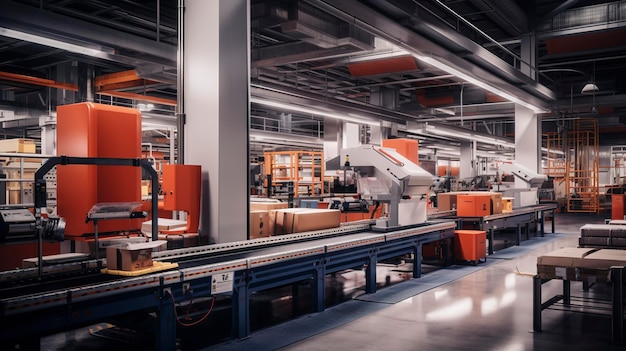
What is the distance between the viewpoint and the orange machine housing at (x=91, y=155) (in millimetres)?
4664

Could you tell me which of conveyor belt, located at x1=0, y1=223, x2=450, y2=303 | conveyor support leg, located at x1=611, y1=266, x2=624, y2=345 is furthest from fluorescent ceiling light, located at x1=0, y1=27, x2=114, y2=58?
conveyor support leg, located at x1=611, y1=266, x2=624, y2=345

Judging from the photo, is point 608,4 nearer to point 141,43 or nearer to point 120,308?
point 141,43

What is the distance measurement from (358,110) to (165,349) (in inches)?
319

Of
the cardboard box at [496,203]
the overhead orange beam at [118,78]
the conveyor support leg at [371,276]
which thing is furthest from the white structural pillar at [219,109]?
the cardboard box at [496,203]

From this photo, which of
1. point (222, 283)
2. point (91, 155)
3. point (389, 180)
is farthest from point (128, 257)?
point (389, 180)

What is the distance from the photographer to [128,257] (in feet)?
12.4

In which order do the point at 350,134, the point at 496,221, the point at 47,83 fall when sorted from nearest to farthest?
1. the point at 47,83
2. the point at 496,221
3. the point at 350,134

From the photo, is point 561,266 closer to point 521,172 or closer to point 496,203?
point 496,203

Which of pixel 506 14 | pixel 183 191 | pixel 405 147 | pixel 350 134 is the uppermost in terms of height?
pixel 506 14

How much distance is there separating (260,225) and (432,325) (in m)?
2.25

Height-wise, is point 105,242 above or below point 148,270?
above

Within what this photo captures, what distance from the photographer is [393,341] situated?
4617mm

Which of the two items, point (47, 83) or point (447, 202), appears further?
point (447, 202)

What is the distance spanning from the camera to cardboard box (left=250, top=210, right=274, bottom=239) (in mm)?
6066
